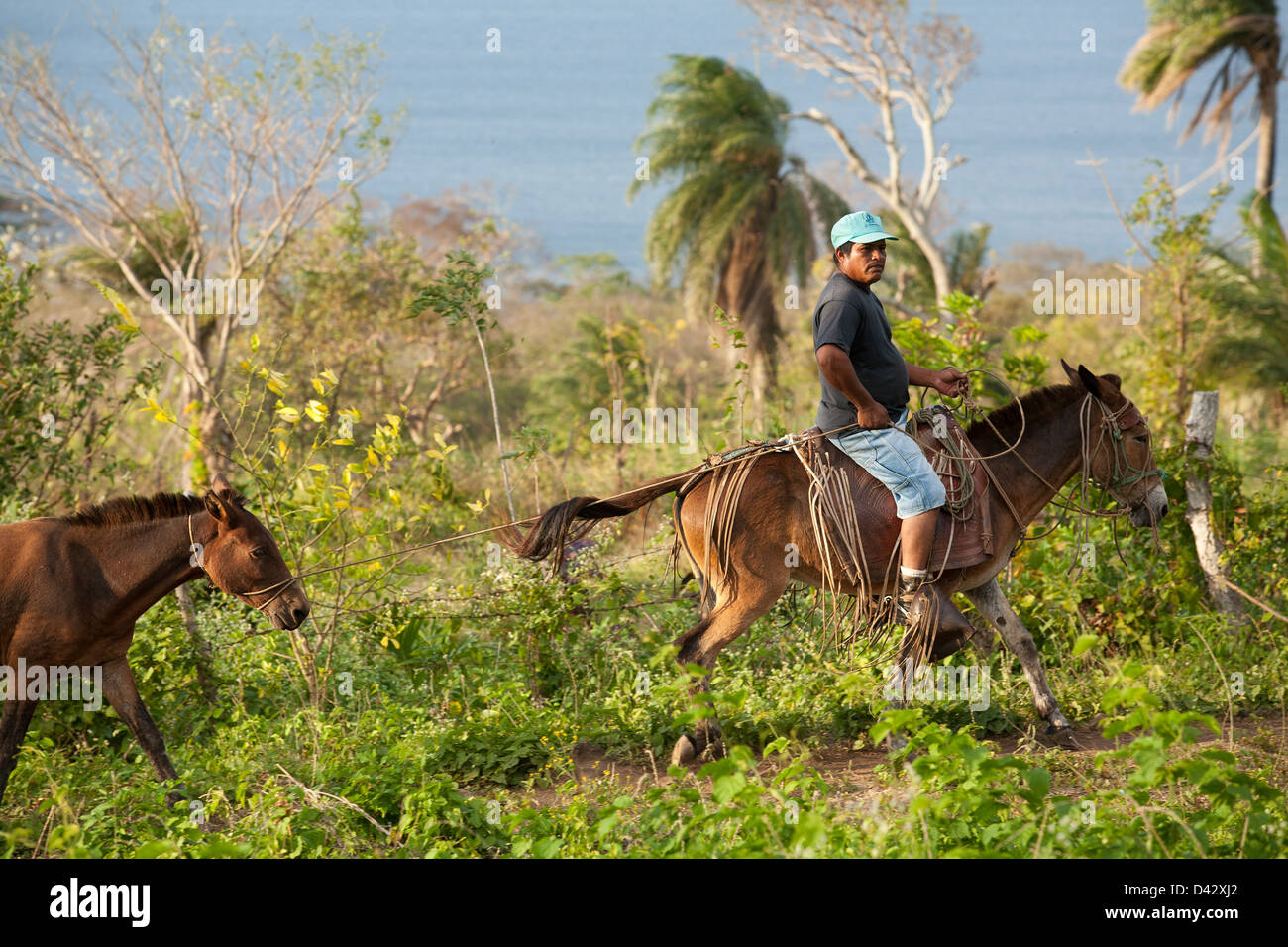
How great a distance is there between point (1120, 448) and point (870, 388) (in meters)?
1.50

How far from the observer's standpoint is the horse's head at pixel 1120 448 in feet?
18.4

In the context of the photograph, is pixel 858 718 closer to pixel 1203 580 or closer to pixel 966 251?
pixel 1203 580

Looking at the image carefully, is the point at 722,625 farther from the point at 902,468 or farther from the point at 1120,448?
the point at 1120,448

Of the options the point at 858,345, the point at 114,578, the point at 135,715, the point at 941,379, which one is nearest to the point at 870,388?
the point at 858,345

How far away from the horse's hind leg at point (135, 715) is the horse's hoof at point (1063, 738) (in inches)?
170

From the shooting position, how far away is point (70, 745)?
19.5 ft

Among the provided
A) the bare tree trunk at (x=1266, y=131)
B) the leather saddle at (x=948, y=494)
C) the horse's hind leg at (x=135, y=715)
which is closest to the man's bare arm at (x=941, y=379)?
the leather saddle at (x=948, y=494)

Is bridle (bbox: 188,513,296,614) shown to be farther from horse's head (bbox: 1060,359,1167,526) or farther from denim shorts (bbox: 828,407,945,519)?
horse's head (bbox: 1060,359,1167,526)

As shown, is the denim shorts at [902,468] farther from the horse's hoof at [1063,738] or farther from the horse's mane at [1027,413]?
the horse's hoof at [1063,738]

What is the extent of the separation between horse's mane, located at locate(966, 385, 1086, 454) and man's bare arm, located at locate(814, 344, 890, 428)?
0.88 metres

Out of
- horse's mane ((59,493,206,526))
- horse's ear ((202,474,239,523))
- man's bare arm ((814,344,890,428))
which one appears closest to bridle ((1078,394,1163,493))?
man's bare arm ((814,344,890,428))

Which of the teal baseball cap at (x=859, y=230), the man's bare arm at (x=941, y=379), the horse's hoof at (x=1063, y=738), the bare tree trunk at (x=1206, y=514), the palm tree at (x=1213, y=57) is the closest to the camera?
the teal baseball cap at (x=859, y=230)
